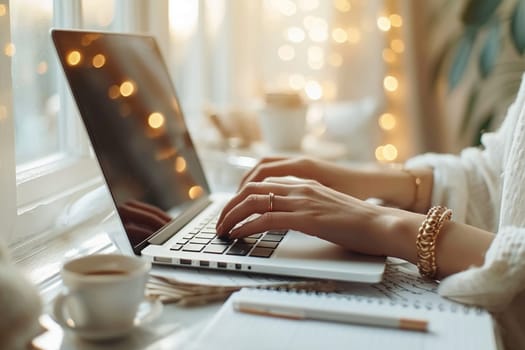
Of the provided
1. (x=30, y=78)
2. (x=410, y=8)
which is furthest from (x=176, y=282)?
(x=410, y=8)

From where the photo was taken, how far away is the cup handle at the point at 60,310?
0.57 m

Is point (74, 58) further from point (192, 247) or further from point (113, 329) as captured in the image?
point (113, 329)

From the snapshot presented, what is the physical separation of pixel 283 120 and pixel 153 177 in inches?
22.3

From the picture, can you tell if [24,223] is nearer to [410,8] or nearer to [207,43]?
[207,43]

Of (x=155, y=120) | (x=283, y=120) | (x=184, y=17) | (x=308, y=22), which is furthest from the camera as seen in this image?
(x=308, y=22)

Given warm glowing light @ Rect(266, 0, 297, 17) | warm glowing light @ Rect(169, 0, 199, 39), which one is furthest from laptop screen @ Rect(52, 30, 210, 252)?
warm glowing light @ Rect(266, 0, 297, 17)

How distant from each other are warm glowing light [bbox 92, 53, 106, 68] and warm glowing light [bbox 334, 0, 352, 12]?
1224 millimetres

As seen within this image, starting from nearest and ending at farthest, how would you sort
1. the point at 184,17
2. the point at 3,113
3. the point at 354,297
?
the point at 354,297, the point at 3,113, the point at 184,17

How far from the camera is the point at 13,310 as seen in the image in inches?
19.3

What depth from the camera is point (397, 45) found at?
2.08m

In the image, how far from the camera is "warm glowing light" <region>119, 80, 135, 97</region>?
0.93 metres

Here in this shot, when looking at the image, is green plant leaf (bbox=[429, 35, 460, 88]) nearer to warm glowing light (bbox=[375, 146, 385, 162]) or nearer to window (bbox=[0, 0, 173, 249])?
warm glowing light (bbox=[375, 146, 385, 162])

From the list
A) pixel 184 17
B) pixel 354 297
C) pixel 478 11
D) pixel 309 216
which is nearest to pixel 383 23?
pixel 478 11

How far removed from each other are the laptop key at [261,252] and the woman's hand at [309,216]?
25mm
